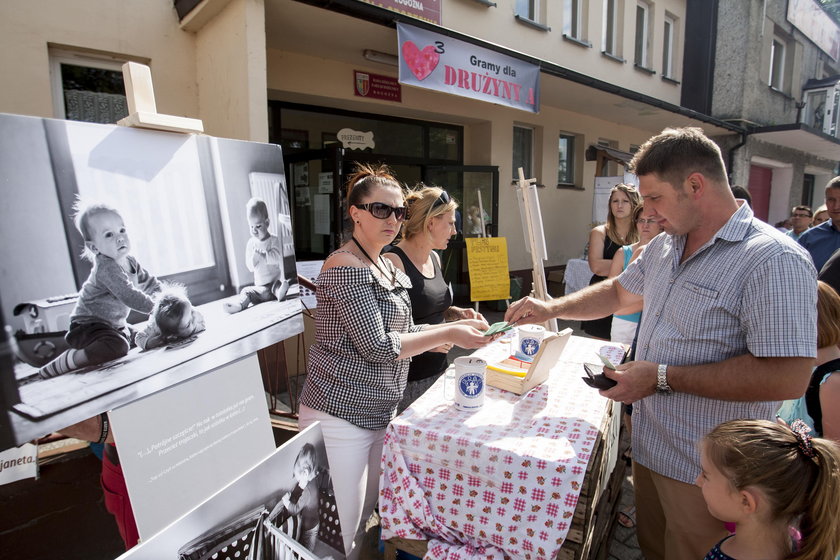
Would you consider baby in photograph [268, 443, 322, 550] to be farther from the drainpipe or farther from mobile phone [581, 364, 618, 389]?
the drainpipe

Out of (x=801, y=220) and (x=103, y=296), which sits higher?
(x=103, y=296)

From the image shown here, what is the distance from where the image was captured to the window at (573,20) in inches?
367

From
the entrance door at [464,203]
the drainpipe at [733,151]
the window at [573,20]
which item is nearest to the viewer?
the entrance door at [464,203]

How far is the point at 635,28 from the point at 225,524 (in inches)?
507

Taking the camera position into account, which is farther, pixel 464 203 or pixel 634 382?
pixel 464 203

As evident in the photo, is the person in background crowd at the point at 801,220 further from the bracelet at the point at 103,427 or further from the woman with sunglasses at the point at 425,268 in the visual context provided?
the bracelet at the point at 103,427

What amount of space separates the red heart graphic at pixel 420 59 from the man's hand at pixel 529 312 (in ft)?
10.3

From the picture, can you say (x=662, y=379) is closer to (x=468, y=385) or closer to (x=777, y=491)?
(x=777, y=491)

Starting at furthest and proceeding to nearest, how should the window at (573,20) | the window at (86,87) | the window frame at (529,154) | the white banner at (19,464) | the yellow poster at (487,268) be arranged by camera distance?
Result: the window at (573,20)
the window frame at (529,154)
the yellow poster at (487,268)
the window at (86,87)
the white banner at (19,464)

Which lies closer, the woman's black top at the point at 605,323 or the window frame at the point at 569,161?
the woman's black top at the point at 605,323

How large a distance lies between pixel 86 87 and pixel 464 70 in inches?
140

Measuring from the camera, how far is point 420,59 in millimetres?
4574

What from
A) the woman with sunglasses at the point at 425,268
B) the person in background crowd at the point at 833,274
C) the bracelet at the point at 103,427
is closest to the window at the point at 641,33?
the person in background crowd at the point at 833,274

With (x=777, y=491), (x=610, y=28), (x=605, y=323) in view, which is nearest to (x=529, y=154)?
(x=610, y=28)
